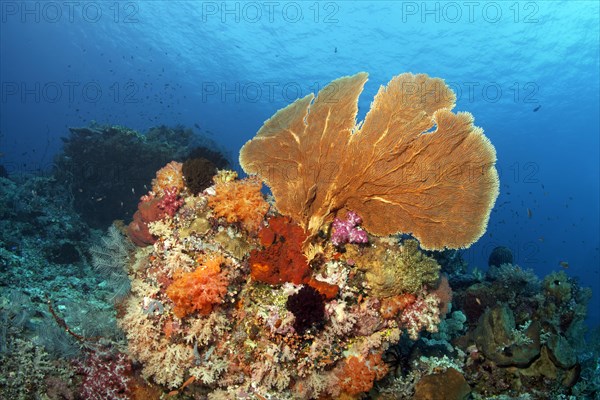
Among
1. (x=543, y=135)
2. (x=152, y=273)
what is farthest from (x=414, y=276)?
(x=543, y=135)

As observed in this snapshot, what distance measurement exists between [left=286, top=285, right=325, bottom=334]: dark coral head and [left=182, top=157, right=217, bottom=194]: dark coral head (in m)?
2.82

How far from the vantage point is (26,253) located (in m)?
11.0

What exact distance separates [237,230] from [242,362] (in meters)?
1.97

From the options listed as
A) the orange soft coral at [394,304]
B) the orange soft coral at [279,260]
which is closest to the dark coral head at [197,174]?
the orange soft coral at [279,260]

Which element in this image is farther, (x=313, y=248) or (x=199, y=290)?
(x=313, y=248)

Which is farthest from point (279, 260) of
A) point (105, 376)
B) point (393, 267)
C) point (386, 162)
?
point (105, 376)

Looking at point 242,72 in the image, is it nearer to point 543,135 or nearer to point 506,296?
point 543,135

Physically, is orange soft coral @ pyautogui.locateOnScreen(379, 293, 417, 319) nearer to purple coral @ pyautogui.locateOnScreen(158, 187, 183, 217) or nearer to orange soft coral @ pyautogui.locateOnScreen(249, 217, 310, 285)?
orange soft coral @ pyautogui.locateOnScreen(249, 217, 310, 285)

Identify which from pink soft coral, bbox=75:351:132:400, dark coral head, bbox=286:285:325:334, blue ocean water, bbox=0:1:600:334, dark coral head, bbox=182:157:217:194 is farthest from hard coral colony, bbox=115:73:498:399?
blue ocean water, bbox=0:1:600:334

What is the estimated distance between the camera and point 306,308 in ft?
15.1

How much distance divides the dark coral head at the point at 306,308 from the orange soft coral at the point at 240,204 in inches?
55.8

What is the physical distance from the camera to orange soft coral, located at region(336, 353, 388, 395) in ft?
15.9

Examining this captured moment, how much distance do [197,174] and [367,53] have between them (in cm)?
4469

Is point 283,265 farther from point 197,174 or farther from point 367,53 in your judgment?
point 367,53
